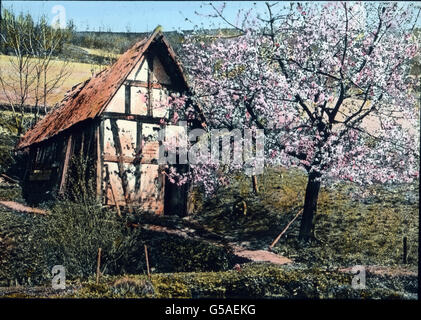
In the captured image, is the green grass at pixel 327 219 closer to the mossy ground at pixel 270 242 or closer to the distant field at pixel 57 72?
the mossy ground at pixel 270 242

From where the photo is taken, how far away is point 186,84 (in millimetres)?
15820

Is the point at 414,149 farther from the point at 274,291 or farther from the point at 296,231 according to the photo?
the point at 274,291

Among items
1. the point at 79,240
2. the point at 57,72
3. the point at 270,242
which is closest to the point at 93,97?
the point at 79,240

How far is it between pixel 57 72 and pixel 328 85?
14.1 meters

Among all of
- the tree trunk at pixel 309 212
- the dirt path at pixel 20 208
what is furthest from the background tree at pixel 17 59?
the tree trunk at pixel 309 212

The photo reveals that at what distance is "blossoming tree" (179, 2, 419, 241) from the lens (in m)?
13.5

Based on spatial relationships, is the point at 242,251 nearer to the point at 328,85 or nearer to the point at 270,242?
the point at 270,242

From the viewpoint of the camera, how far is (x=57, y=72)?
2336 cm

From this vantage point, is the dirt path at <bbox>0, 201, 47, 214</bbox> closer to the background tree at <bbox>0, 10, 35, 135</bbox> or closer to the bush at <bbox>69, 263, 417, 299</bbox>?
the background tree at <bbox>0, 10, 35, 135</bbox>

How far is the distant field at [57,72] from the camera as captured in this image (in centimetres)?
1810

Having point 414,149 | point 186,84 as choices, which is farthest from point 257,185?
point 414,149

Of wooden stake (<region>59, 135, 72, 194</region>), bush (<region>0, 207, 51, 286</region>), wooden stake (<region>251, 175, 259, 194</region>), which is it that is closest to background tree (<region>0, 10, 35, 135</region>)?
wooden stake (<region>59, 135, 72, 194</region>)

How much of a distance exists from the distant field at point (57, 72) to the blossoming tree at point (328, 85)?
8158 millimetres

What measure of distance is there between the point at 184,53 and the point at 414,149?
818 cm
